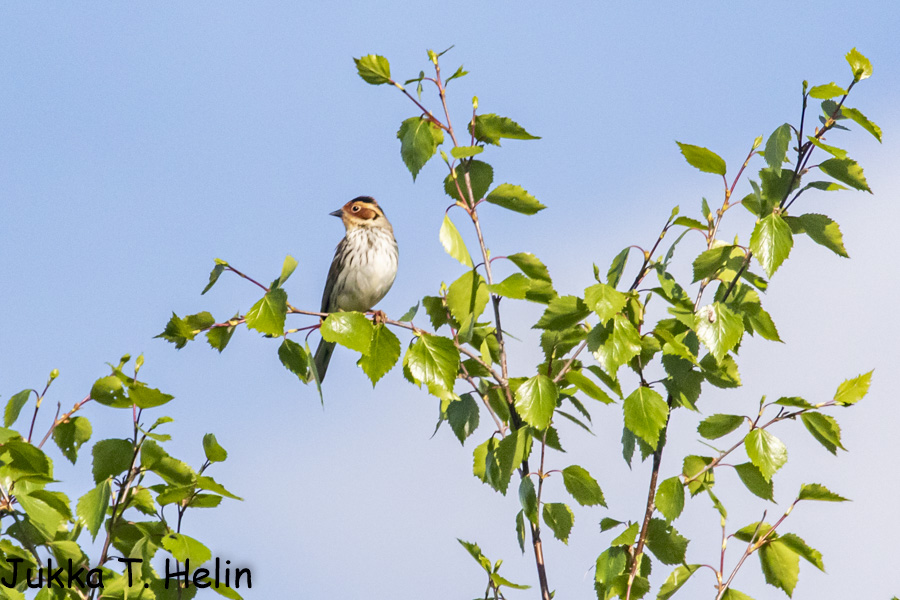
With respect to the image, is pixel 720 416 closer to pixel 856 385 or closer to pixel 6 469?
pixel 856 385

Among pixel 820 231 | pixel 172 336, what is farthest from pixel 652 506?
pixel 172 336

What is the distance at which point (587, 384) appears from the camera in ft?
16.1

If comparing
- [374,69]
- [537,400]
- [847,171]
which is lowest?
[537,400]

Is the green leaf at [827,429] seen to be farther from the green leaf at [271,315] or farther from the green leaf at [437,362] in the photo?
the green leaf at [271,315]

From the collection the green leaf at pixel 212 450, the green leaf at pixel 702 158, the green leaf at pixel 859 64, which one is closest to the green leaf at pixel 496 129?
the green leaf at pixel 702 158

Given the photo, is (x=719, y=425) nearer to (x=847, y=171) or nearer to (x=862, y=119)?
(x=847, y=171)

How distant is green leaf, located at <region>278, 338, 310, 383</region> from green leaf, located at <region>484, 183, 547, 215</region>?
127cm

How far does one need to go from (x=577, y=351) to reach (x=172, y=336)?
2086 millimetres

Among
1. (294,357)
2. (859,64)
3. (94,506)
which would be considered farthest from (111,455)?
(859,64)

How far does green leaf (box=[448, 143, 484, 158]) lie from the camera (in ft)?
15.4

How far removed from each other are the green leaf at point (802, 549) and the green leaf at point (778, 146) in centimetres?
185

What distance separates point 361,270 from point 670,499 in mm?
5678

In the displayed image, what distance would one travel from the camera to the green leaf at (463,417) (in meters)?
5.07

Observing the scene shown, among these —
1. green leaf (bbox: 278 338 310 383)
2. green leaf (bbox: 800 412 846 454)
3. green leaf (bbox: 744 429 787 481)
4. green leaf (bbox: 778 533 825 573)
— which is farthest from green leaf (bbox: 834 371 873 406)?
green leaf (bbox: 278 338 310 383)
